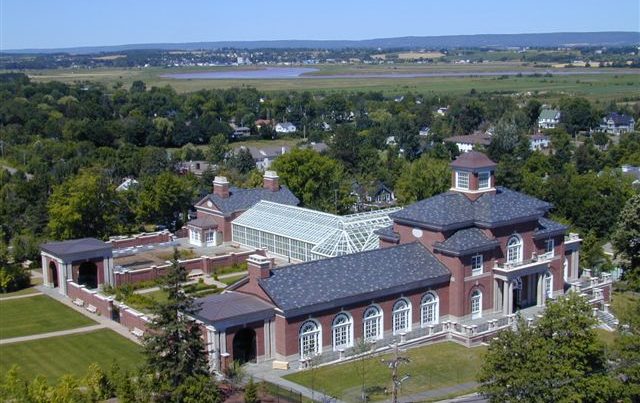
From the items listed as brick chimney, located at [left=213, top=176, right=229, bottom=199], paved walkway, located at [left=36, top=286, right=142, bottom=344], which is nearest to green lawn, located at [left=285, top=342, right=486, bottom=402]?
paved walkway, located at [left=36, top=286, right=142, bottom=344]

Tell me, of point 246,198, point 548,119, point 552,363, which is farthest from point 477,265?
point 548,119

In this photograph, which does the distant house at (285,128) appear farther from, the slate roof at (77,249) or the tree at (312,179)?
the slate roof at (77,249)

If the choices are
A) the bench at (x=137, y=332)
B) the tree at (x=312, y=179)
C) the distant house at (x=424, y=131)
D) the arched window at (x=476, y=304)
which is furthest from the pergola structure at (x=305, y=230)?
the distant house at (x=424, y=131)

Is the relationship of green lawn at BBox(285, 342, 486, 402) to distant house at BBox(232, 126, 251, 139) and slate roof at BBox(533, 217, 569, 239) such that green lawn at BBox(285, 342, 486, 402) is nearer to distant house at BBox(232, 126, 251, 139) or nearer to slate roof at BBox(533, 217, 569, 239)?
slate roof at BBox(533, 217, 569, 239)

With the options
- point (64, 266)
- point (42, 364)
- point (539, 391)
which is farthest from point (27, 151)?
point (539, 391)

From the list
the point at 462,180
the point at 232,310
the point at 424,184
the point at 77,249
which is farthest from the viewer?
the point at 424,184

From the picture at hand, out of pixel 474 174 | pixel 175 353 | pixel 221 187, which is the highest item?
pixel 474 174

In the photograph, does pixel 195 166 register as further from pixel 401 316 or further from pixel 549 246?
pixel 401 316
